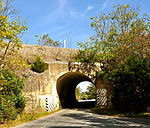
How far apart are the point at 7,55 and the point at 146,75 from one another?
376 inches

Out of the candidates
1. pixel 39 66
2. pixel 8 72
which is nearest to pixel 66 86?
pixel 39 66

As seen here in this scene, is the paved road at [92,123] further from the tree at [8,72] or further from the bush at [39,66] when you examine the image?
the bush at [39,66]

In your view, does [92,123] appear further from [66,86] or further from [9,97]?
[66,86]

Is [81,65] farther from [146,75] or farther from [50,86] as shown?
[146,75]

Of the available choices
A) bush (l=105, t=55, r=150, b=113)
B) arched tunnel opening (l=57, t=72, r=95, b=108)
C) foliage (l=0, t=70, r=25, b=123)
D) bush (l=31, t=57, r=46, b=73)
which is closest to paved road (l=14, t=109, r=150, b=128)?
foliage (l=0, t=70, r=25, b=123)

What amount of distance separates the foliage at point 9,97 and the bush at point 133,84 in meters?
7.14

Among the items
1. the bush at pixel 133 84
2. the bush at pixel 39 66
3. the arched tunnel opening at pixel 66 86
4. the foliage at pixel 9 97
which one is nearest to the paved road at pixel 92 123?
the foliage at pixel 9 97

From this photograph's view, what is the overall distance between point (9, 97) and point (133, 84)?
8405 mm

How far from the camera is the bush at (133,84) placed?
1204 centimetres

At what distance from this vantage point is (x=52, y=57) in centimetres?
2077

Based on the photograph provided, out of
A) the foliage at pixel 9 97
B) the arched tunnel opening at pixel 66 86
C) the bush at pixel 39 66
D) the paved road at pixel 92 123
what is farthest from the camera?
the arched tunnel opening at pixel 66 86

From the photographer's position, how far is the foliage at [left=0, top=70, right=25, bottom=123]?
11.1m

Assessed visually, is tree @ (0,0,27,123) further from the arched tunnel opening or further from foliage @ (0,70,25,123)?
the arched tunnel opening

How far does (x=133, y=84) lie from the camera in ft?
41.1
